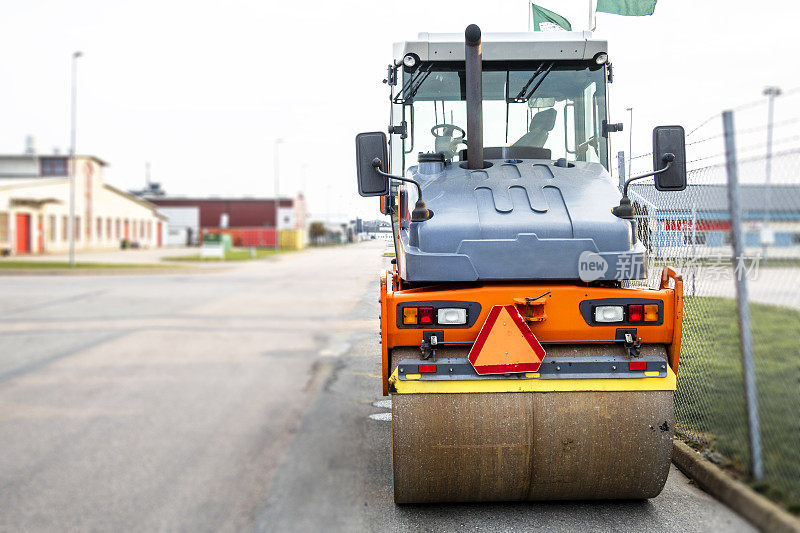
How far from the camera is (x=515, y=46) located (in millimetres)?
5188

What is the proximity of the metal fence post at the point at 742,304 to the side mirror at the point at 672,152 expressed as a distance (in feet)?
1.43

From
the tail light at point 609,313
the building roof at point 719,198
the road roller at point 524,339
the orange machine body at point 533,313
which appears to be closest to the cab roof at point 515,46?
the road roller at point 524,339

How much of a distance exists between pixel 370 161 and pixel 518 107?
4.97 ft

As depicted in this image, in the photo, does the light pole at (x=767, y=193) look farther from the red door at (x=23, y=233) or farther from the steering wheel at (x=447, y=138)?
the red door at (x=23, y=233)

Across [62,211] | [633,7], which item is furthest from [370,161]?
[62,211]

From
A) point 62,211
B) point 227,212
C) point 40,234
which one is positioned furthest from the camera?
point 227,212

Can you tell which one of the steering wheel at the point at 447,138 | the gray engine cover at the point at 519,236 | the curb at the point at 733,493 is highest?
the steering wheel at the point at 447,138

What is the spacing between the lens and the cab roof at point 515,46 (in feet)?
17.0

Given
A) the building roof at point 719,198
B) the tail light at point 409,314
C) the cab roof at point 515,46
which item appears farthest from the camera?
the cab roof at point 515,46

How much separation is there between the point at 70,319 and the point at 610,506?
11.7m

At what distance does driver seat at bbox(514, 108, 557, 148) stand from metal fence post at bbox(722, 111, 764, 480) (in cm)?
144

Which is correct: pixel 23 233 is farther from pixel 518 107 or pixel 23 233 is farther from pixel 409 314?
pixel 409 314

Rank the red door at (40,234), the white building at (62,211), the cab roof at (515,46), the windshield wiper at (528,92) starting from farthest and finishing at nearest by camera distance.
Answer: the red door at (40,234) → the white building at (62,211) → the windshield wiper at (528,92) → the cab roof at (515,46)

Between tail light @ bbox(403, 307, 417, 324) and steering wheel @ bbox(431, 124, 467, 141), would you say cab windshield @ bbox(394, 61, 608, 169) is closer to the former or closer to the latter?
steering wheel @ bbox(431, 124, 467, 141)
